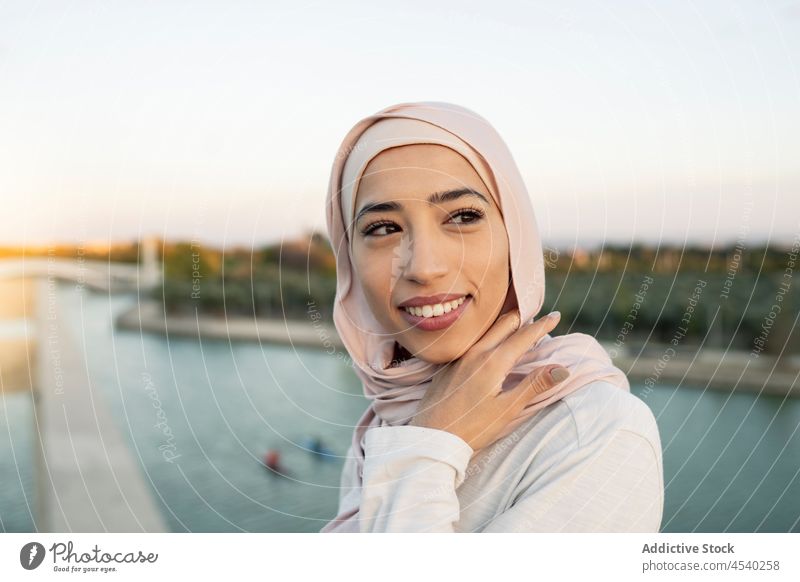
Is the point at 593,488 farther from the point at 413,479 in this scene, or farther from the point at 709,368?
the point at 709,368

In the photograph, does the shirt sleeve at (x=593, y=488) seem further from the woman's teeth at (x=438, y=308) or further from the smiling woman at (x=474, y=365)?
the woman's teeth at (x=438, y=308)

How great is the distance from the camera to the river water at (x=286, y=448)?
6922 millimetres

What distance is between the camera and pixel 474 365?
78 centimetres

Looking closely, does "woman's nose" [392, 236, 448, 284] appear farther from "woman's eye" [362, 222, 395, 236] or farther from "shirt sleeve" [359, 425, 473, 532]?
"shirt sleeve" [359, 425, 473, 532]

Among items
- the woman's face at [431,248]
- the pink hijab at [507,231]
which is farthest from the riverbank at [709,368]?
the woman's face at [431,248]

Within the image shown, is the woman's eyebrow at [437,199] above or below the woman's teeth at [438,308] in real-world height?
above

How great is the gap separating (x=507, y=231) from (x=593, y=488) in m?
0.28

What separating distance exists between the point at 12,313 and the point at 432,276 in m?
2.09

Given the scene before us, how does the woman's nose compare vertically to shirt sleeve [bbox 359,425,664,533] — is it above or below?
above

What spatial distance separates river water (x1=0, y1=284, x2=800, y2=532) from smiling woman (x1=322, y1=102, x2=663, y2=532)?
2219 millimetres

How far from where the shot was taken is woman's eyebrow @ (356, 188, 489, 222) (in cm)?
77

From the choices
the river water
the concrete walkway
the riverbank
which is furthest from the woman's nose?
the riverbank

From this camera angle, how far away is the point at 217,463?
10.2 metres
